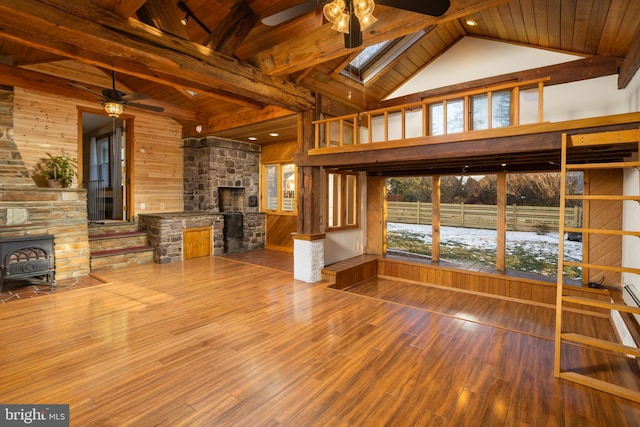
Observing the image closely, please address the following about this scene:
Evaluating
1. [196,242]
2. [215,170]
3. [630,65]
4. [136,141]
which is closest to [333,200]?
[215,170]

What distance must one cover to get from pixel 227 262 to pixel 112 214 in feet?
15.3

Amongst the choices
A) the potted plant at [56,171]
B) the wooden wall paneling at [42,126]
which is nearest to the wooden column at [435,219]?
the potted plant at [56,171]

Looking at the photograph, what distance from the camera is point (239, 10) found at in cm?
388

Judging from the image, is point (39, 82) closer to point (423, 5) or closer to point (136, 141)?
point (136, 141)

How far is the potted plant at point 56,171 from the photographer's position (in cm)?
555

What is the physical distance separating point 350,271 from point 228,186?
13.2 ft

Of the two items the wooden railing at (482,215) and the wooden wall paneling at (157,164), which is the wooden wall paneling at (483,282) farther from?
the wooden wall paneling at (157,164)

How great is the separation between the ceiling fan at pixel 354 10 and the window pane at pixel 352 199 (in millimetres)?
4194

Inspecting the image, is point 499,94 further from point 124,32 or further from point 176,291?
point 176,291

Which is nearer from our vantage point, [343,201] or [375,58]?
[375,58]

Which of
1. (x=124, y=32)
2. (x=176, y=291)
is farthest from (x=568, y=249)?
(x=124, y=32)

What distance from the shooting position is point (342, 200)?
6.61 meters

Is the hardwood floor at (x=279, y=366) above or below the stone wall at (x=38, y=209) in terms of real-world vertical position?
below

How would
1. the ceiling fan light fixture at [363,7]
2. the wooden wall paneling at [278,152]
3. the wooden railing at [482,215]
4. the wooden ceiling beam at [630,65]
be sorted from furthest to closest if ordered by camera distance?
the wooden wall paneling at [278,152], the wooden railing at [482,215], the wooden ceiling beam at [630,65], the ceiling fan light fixture at [363,7]
